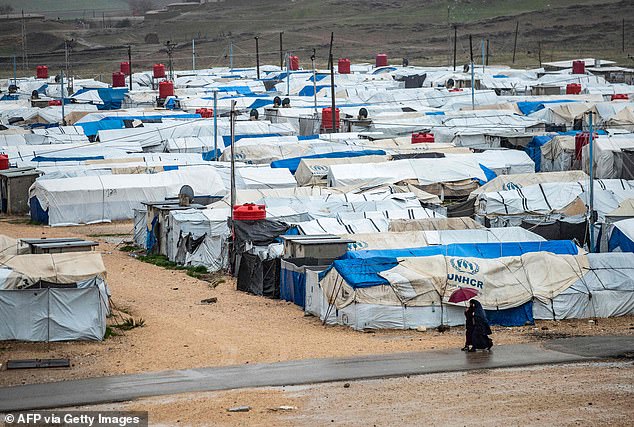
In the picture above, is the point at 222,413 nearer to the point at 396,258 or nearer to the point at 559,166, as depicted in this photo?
the point at 396,258

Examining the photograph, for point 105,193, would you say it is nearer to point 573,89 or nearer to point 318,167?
point 318,167

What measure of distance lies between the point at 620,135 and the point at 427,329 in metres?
22.8

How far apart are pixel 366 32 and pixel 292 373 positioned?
118 metres

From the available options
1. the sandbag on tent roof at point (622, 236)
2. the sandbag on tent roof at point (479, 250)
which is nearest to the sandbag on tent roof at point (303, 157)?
the sandbag on tent roof at point (622, 236)

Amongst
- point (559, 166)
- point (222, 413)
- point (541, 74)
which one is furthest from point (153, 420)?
point (541, 74)

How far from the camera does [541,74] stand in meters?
84.8

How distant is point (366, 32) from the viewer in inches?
5290

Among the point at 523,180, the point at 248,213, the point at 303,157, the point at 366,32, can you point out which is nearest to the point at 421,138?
the point at 303,157

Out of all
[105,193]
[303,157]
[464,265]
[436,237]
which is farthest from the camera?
[303,157]

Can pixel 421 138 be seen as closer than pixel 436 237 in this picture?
No

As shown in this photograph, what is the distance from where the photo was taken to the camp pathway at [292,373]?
57.8ft

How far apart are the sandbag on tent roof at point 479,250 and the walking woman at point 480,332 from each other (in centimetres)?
494

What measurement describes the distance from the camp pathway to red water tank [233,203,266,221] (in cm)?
1035

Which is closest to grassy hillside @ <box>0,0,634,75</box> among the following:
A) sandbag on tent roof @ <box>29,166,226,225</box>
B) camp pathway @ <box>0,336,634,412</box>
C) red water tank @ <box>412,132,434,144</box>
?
red water tank @ <box>412,132,434,144</box>
